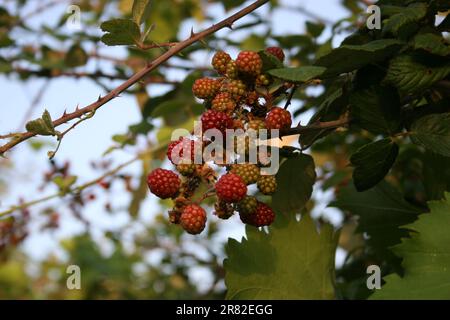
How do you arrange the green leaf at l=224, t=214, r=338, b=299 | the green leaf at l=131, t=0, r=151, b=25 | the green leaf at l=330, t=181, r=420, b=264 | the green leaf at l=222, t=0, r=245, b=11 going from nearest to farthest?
1. the green leaf at l=131, t=0, r=151, b=25
2. the green leaf at l=224, t=214, r=338, b=299
3. the green leaf at l=330, t=181, r=420, b=264
4. the green leaf at l=222, t=0, r=245, b=11

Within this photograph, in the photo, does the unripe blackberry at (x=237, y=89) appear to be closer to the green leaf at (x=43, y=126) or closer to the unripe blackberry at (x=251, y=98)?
the unripe blackberry at (x=251, y=98)

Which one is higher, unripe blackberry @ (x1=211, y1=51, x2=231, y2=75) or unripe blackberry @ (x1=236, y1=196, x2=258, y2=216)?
unripe blackberry @ (x1=211, y1=51, x2=231, y2=75)

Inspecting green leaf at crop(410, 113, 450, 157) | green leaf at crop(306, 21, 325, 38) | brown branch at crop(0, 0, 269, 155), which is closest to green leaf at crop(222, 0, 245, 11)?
green leaf at crop(306, 21, 325, 38)

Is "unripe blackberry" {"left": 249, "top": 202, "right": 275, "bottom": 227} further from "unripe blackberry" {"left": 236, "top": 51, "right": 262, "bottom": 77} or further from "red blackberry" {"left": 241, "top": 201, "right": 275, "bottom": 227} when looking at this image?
"unripe blackberry" {"left": 236, "top": 51, "right": 262, "bottom": 77}

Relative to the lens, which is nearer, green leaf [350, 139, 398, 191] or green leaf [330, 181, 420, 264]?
green leaf [350, 139, 398, 191]

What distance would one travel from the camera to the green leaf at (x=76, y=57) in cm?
227

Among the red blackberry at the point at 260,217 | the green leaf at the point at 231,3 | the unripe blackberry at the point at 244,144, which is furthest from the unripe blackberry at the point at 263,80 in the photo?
the green leaf at the point at 231,3

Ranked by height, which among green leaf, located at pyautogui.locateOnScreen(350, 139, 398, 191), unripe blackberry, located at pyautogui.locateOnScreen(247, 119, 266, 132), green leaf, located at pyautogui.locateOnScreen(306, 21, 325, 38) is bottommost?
green leaf, located at pyautogui.locateOnScreen(350, 139, 398, 191)

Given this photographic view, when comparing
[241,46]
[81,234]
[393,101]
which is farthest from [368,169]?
[81,234]

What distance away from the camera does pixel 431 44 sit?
100cm

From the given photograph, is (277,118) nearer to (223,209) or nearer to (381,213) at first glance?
(223,209)

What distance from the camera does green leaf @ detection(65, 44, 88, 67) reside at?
2266 millimetres

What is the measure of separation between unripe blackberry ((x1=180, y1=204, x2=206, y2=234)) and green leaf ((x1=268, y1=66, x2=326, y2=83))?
244 mm
